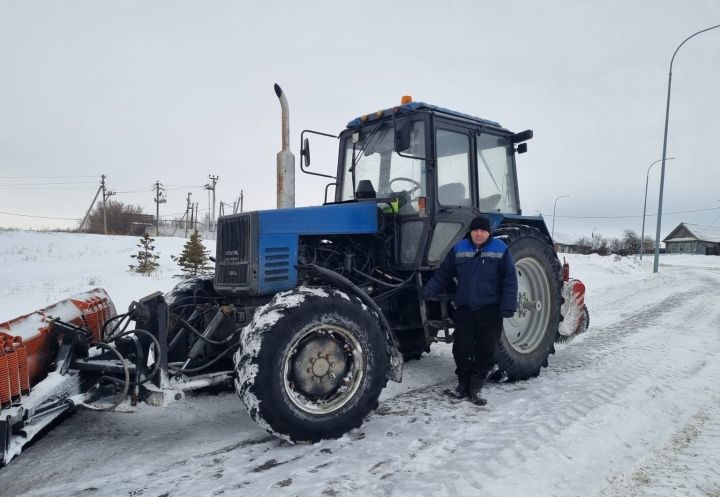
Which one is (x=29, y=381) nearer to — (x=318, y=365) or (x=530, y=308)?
(x=318, y=365)

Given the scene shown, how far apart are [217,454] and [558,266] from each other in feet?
12.2

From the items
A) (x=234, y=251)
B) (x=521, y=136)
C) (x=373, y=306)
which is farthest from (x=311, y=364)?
(x=521, y=136)

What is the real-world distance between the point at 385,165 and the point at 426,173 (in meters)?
0.48

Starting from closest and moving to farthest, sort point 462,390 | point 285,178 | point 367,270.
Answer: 1. point 462,390
2. point 367,270
3. point 285,178

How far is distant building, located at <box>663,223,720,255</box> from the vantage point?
205 feet

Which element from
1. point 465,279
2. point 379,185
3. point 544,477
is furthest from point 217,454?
point 379,185

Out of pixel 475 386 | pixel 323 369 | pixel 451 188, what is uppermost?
pixel 451 188

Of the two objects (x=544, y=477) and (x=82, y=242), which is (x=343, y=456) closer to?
(x=544, y=477)

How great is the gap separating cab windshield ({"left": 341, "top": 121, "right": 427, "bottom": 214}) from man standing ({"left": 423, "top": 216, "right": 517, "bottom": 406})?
64 cm

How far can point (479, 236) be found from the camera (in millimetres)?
4090

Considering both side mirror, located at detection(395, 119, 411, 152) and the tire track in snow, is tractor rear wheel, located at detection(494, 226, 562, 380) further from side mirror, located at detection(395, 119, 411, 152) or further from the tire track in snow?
the tire track in snow

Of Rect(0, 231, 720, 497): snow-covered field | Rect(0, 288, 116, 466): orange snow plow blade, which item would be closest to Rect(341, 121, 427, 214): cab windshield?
Rect(0, 231, 720, 497): snow-covered field

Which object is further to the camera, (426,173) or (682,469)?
(426,173)

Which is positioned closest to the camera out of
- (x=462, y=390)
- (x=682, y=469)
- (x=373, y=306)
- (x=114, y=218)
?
(x=682, y=469)
